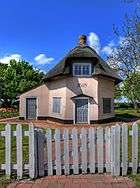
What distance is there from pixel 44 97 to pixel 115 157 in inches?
685

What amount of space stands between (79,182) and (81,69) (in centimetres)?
1521

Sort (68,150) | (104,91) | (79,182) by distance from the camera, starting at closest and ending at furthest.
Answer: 1. (79,182)
2. (68,150)
3. (104,91)

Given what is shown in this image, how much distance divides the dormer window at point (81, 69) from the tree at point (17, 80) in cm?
1519

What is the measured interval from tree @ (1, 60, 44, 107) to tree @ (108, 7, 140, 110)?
1293 centimetres

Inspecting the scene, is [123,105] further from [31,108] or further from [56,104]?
[56,104]

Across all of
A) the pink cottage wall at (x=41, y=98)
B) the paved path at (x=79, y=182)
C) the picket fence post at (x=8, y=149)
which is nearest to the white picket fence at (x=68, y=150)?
the picket fence post at (x=8, y=149)

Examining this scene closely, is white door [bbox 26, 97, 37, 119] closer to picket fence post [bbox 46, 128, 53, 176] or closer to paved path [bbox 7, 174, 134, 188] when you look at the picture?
picket fence post [bbox 46, 128, 53, 176]

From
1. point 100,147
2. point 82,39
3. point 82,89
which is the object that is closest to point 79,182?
point 100,147

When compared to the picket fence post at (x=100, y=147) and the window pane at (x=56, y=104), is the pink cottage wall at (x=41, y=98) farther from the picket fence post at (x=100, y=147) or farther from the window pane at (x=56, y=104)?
the picket fence post at (x=100, y=147)

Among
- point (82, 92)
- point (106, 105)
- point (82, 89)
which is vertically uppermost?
point (82, 89)

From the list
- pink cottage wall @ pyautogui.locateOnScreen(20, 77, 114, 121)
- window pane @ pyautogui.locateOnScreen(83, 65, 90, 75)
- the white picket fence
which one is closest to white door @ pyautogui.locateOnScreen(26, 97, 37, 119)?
pink cottage wall @ pyautogui.locateOnScreen(20, 77, 114, 121)

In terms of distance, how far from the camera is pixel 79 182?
184 inches

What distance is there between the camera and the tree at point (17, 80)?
33.8 meters

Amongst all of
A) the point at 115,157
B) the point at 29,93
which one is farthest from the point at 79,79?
the point at 115,157
